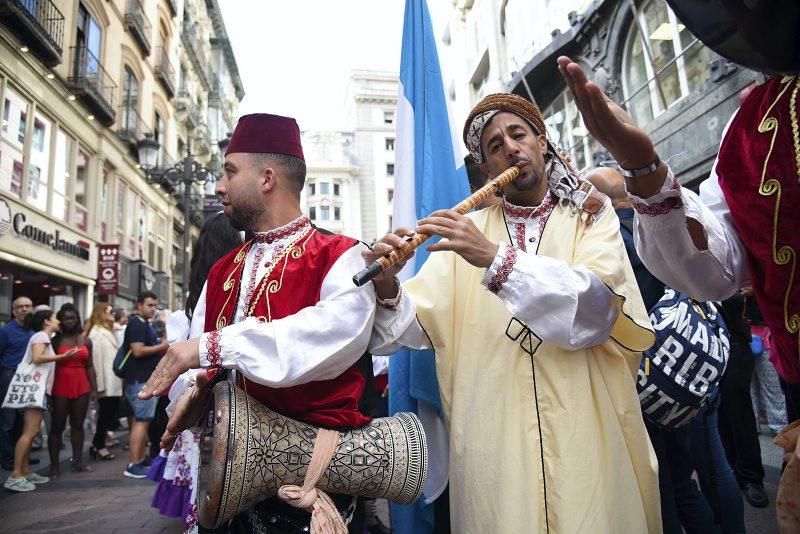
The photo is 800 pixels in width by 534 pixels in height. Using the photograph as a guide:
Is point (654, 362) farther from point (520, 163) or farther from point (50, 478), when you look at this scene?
point (50, 478)

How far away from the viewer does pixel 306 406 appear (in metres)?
Answer: 1.64

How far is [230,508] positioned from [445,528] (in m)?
1.14

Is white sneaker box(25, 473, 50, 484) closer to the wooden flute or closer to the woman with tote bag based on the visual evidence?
the woman with tote bag

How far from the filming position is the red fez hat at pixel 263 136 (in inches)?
82.4

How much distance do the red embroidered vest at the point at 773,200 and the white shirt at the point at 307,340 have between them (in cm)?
100

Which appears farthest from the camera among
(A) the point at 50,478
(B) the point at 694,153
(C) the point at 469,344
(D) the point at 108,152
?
(D) the point at 108,152

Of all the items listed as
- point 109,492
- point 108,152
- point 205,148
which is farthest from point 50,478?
point 205,148

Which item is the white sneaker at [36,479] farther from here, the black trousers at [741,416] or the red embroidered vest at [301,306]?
the black trousers at [741,416]

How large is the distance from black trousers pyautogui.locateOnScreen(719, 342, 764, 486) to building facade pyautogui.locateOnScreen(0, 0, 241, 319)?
10.3 metres

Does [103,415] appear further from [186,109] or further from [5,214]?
[186,109]

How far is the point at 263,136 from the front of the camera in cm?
210

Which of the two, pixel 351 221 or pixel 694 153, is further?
pixel 351 221

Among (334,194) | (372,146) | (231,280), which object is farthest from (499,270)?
(334,194)

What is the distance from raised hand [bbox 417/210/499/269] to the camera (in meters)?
1.65
